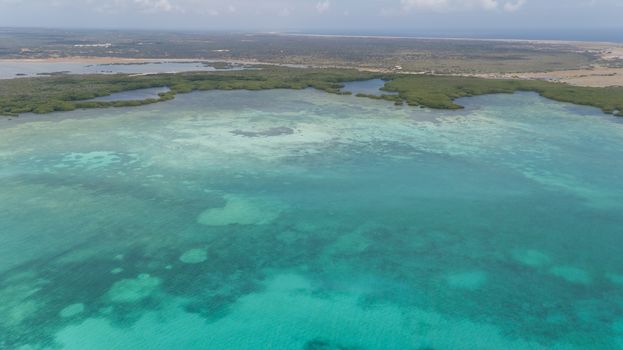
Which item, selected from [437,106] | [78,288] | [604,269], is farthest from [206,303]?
[437,106]

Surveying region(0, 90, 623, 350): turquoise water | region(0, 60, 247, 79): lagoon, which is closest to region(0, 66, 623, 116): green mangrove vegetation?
region(0, 90, 623, 350): turquoise water

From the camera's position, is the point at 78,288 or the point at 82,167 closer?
the point at 78,288

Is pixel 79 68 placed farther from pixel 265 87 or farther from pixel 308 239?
pixel 308 239

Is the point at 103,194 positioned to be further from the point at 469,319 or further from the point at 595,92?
the point at 595,92

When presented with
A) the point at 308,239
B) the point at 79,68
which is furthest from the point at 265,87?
the point at 79,68

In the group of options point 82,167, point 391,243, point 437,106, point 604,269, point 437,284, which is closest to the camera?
point 437,284

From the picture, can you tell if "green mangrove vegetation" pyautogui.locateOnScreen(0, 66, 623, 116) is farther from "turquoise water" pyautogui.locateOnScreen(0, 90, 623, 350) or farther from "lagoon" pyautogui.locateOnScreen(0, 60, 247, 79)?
"lagoon" pyautogui.locateOnScreen(0, 60, 247, 79)

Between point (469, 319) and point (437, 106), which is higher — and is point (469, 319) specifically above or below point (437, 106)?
below
